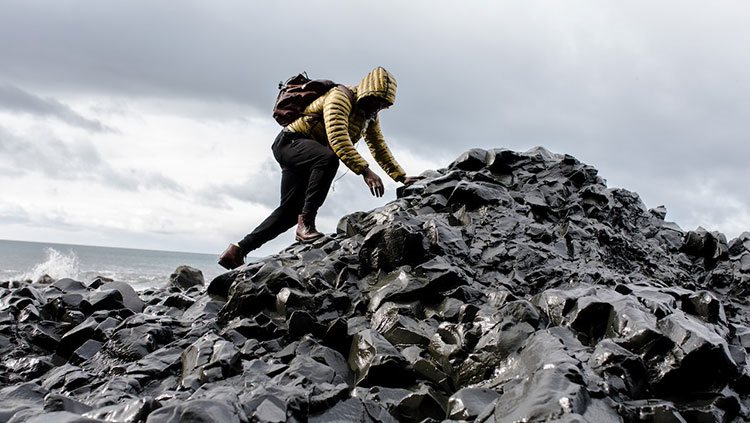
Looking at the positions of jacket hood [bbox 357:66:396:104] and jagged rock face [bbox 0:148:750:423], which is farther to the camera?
jacket hood [bbox 357:66:396:104]

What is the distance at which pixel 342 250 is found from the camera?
6.18 m

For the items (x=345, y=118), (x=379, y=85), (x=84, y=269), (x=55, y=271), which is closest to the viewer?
(x=345, y=118)

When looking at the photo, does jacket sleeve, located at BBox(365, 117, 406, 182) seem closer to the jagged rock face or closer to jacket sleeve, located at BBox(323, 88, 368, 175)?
the jagged rock face

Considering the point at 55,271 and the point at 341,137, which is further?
the point at 55,271

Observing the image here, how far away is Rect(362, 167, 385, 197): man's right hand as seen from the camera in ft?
21.5

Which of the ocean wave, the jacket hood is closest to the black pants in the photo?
the jacket hood

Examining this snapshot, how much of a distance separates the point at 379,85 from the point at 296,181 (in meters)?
1.73

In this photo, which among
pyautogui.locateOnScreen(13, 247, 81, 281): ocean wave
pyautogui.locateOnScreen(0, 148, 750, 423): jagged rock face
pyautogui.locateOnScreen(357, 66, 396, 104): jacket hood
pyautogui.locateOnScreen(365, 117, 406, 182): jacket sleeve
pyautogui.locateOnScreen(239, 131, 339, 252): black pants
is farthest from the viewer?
pyautogui.locateOnScreen(13, 247, 81, 281): ocean wave

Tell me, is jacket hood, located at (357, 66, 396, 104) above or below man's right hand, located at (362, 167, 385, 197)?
above

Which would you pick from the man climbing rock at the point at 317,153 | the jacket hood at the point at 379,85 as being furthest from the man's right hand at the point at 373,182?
the jacket hood at the point at 379,85

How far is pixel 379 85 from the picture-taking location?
22.2 ft

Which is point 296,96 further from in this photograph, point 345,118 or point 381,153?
point 381,153

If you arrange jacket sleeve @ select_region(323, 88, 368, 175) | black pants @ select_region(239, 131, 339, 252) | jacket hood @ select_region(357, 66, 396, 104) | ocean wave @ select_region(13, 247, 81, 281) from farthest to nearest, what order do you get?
1. ocean wave @ select_region(13, 247, 81, 281)
2. black pants @ select_region(239, 131, 339, 252)
3. jacket hood @ select_region(357, 66, 396, 104)
4. jacket sleeve @ select_region(323, 88, 368, 175)

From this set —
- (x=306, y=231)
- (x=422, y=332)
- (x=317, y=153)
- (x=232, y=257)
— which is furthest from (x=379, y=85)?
(x=422, y=332)
